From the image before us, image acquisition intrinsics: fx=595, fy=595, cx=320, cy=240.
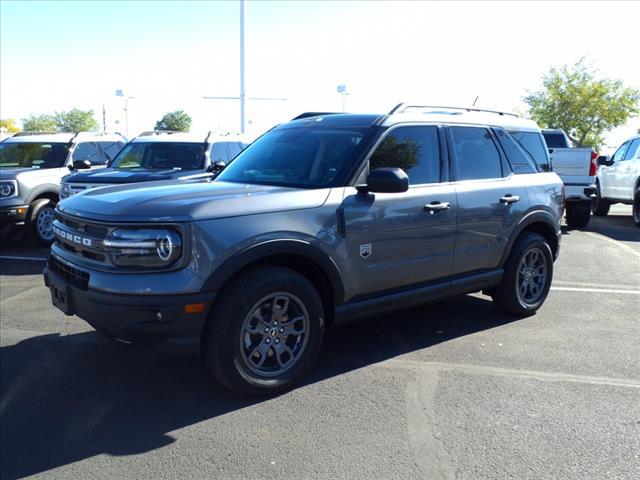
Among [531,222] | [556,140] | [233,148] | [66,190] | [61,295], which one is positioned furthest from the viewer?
[556,140]

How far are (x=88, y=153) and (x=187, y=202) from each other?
8.52m

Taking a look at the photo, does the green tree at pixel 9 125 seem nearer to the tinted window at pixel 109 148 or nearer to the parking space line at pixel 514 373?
the tinted window at pixel 109 148

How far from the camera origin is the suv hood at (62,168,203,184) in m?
8.38

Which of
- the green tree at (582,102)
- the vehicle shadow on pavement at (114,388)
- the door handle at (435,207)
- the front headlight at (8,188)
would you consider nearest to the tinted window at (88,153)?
the front headlight at (8,188)

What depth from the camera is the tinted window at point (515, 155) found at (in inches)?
225

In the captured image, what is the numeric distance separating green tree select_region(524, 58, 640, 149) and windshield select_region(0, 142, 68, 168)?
35773 millimetres

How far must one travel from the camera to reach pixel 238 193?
412 centimetres

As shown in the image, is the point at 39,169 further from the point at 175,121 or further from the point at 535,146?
the point at 175,121

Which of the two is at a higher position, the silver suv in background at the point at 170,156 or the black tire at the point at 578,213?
the silver suv in background at the point at 170,156

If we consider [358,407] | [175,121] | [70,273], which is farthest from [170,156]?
[175,121]

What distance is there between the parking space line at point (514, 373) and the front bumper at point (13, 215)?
719 centimetres

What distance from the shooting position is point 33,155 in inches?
426

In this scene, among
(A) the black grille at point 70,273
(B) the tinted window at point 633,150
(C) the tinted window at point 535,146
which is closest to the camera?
(A) the black grille at point 70,273

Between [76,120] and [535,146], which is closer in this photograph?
[535,146]
